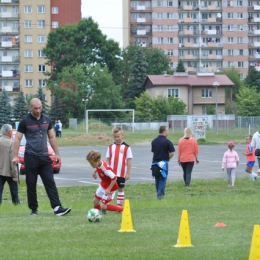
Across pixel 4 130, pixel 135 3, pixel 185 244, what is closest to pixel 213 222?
pixel 185 244

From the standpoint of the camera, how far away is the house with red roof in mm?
106875

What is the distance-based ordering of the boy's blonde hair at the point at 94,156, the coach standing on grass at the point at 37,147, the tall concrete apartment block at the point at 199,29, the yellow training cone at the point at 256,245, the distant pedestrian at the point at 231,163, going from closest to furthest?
the yellow training cone at the point at 256,245, the boy's blonde hair at the point at 94,156, the coach standing on grass at the point at 37,147, the distant pedestrian at the point at 231,163, the tall concrete apartment block at the point at 199,29

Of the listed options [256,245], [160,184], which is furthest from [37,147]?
[256,245]

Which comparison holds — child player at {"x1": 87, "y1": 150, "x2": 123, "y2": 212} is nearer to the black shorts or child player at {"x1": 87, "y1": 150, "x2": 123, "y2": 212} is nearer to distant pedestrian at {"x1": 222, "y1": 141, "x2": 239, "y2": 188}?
the black shorts

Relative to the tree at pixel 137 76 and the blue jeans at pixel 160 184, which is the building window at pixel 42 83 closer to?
the tree at pixel 137 76

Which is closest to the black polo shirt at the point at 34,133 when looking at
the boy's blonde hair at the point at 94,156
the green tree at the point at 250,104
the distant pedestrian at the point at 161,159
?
the boy's blonde hair at the point at 94,156

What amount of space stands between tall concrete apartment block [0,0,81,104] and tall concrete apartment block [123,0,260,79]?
72.3ft

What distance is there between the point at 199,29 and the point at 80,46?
36001 mm

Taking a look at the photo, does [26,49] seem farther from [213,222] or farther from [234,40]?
[213,222]

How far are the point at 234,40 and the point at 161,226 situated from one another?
134 m

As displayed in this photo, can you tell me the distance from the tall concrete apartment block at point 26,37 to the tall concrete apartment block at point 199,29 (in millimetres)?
22031

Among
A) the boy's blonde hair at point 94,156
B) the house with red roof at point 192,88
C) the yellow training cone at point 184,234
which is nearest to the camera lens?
the yellow training cone at point 184,234

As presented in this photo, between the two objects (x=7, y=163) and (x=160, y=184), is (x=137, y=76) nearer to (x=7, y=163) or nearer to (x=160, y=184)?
(x=160, y=184)

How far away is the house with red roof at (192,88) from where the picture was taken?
Result: 106875 mm
